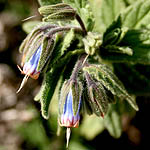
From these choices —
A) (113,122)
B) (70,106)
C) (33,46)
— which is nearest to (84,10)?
(33,46)

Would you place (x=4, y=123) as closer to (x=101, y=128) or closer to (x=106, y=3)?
(x=101, y=128)

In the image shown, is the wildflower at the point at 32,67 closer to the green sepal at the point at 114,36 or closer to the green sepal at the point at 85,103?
the green sepal at the point at 85,103

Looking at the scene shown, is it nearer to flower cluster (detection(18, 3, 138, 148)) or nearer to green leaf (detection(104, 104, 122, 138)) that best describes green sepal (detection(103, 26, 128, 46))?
flower cluster (detection(18, 3, 138, 148))

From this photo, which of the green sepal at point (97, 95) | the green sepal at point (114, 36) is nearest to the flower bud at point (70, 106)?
the green sepal at point (97, 95)

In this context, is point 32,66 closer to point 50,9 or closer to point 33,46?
point 33,46

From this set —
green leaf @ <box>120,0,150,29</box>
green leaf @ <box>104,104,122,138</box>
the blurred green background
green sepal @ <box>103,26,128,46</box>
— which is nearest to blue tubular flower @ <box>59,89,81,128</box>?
green sepal @ <box>103,26,128,46</box>

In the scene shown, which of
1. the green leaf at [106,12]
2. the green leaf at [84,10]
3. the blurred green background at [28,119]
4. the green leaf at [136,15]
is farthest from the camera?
the blurred green background at [28,119]

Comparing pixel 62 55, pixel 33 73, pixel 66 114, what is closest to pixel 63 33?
pixel 62 55
